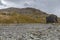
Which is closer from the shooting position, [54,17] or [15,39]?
[15,39]

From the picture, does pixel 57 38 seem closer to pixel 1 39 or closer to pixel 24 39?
pixel 24 39

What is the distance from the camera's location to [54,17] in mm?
62719

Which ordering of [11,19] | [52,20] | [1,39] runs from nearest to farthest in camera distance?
[1,39] < [52,20] < [11,19]

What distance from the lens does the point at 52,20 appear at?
61.0 m

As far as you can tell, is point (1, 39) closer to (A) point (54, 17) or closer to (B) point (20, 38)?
(B) point (20, 38)

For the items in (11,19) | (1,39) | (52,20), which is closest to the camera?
(1,39)

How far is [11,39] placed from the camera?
1989 cm

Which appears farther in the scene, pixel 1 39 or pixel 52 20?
pixel 52 20

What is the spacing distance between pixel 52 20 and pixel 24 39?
41.7 metres

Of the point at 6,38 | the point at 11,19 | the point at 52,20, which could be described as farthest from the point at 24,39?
the point at 11,19

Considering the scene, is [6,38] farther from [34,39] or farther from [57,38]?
[57,38]

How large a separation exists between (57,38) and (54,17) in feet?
139

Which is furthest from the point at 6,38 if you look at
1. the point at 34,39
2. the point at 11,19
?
the point at 11,19

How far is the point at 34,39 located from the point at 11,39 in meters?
1.88
